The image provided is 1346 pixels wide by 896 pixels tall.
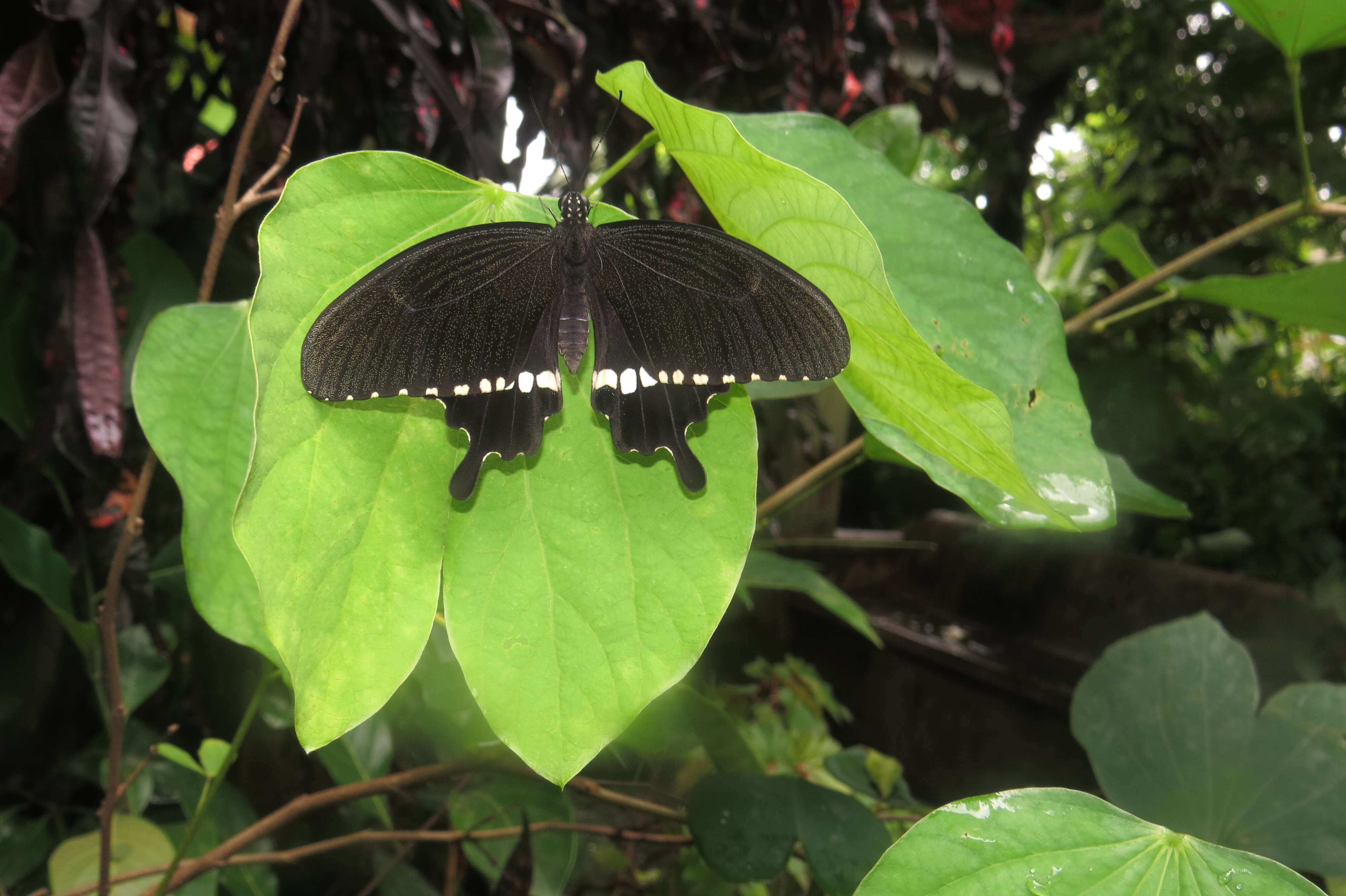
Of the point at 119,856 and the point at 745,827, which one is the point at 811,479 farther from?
the point at 119,856

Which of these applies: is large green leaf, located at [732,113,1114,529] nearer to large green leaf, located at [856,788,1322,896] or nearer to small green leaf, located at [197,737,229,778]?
large green leaf, located at [856,788,1322,896]

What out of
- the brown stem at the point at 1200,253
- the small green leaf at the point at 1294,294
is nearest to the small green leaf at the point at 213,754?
the brown stem at the point at 1200,253

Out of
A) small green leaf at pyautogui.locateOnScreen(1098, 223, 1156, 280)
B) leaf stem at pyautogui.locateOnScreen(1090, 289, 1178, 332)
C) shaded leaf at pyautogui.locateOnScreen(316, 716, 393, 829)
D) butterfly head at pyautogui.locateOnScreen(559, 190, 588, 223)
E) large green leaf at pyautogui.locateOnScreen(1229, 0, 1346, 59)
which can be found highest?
large green leaf at pyautogui.locateOnScreen(1229, 0, 1346, 59)

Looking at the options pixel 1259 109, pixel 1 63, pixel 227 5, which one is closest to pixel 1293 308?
pixel 227 5

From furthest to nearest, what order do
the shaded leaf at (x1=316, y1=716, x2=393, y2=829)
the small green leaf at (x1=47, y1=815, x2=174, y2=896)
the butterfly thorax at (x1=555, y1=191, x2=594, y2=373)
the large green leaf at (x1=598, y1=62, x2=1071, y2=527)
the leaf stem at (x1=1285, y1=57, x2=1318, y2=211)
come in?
the shaded leaf at (x1=316, y1=716, x2=393, y2=829) → the small green leaf at (x1=47, y1=815, x2=174, y2=896) → the leaf stem at (x1=1285, y1=57, x2=1318, y2=211) → the butterfly thorax at (x1=555, y1=191, x2=594, y2=373) → the large green leaf at (x1=598, y1=62, x2=1071, y2=527)

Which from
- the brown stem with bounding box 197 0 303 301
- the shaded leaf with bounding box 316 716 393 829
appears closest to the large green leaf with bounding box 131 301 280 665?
the brown stem with bounding box 197 0 303 301

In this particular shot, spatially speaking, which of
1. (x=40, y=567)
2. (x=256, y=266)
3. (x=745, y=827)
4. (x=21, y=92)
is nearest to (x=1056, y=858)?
(x=745, y=827)
